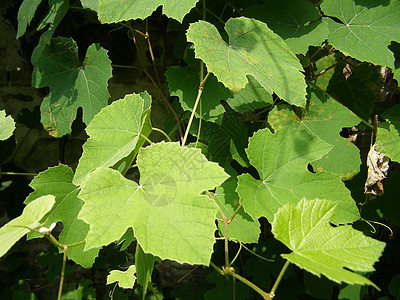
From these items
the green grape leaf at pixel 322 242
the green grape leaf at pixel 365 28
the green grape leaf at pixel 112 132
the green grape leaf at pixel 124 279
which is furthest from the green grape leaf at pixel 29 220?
the green grape leaf at pixel 365 28

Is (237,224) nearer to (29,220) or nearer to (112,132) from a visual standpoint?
(112,132)

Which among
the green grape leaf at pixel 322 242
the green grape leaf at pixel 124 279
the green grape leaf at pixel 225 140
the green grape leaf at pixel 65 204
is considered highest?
the green grape leaf at pixel 322 242

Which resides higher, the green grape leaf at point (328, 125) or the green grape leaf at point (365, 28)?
the green grape leaf at point (365, 28)

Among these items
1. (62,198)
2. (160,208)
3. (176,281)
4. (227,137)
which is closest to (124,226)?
(160,208)

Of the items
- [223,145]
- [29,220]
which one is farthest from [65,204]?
[223,145]

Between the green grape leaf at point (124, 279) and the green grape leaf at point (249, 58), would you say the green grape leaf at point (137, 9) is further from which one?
the green grape leaf at point (124, 279)

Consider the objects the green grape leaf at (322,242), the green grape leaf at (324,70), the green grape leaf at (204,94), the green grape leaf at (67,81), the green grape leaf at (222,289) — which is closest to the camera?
the green grape leaf at (322,242)

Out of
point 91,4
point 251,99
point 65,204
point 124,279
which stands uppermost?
point 91,4

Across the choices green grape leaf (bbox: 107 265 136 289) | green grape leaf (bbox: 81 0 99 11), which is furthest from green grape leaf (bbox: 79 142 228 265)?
green grape leaf (bbox: 81 0 99 11)
